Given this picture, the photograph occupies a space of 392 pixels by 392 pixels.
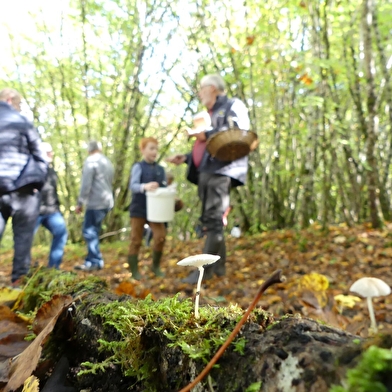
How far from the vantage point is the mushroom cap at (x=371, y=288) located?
212 centimetres

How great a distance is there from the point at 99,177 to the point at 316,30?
4.58 metres

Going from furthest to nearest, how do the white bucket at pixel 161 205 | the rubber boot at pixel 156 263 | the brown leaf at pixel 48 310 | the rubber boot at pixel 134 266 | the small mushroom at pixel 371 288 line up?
1. the rubber boot at pixel 156 263
2. the rubber boot at pixel 134 266
3. the white bucket at pixel 161 205
4. the small mushroom at pixel 371 288
5. the brown leaf at pixel 48 310

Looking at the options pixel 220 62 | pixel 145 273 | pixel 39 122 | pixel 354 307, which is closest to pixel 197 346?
pixel 354 307

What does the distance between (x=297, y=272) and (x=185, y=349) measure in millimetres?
3845

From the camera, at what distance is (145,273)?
5.46 metres

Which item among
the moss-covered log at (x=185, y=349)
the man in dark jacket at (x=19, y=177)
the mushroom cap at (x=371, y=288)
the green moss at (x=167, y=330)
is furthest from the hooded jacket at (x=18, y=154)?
the mushroom cap at (x=371, y=288)

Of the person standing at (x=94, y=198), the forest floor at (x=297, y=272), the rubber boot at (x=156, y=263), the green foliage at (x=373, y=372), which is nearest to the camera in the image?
the green foliage at (x=373, y=372)

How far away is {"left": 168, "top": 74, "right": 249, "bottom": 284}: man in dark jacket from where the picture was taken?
13.5 feet

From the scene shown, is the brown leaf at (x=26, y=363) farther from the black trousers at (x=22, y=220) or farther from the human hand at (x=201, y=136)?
the human hand at (x=201, y=136)

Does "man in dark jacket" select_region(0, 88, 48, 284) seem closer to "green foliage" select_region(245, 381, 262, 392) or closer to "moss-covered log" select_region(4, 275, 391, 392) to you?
"moss-covered log" select_region(4, 275, 391, 392)

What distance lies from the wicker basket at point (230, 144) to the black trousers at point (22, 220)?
204cm

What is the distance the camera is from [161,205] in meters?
4.66

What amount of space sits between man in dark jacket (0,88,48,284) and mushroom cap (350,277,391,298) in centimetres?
323

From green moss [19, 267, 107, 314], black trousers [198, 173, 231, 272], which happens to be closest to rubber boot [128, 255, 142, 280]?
black trousers [198, 173, 231, 272]
